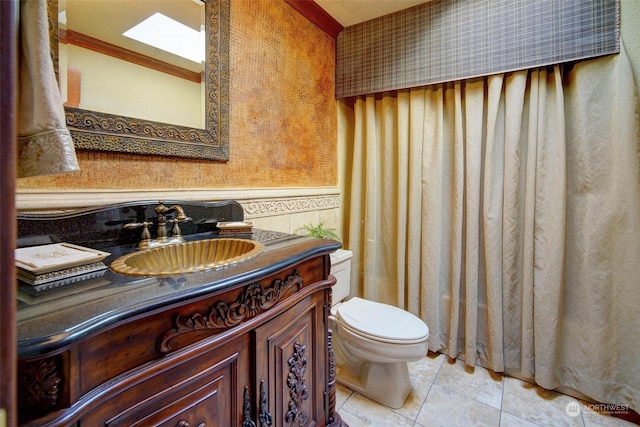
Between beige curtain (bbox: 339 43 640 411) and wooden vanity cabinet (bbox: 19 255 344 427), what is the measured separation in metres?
1.14

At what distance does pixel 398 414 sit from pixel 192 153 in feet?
5.13

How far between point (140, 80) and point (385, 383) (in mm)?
1740

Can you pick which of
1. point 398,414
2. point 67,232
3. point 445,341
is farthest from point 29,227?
point 445,341

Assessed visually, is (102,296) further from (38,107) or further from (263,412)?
(263,412)

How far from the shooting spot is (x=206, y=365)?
617 mm

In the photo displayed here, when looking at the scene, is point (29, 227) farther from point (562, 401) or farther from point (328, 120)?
point (562, 401)

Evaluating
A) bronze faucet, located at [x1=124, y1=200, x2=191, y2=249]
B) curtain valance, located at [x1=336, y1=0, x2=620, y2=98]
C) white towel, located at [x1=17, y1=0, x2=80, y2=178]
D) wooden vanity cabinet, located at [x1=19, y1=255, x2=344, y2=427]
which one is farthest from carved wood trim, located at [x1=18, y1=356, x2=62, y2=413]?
curtain valance, located at [x1=336, y1=0, x2=620, y2=98]

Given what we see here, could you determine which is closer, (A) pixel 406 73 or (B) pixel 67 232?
(B) pixel 67 232

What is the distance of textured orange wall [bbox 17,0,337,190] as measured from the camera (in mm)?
1034

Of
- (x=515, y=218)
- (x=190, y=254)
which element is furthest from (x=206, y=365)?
(x=515, y=218)

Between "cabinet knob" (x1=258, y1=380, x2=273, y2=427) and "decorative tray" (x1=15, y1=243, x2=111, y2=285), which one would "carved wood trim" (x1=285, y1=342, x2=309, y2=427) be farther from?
"decorative tray" (x1=15, y1=243, x2=111, y2=285)

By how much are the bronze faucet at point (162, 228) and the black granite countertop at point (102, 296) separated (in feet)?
0.41

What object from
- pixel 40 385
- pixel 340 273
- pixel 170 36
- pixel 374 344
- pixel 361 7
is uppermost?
pixel 361 7

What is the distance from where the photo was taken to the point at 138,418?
515 mm
